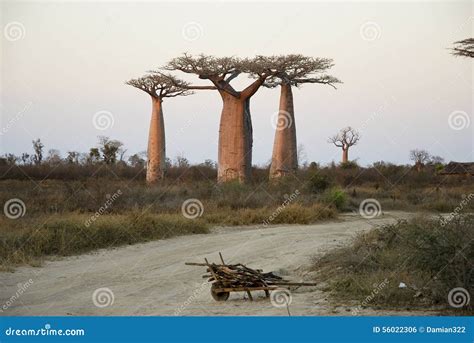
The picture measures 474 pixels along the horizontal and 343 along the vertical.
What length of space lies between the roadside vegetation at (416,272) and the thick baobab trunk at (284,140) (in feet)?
43.7

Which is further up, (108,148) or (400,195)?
(108,148)

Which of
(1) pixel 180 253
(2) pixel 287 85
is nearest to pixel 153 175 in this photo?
(2) pixel 287 85

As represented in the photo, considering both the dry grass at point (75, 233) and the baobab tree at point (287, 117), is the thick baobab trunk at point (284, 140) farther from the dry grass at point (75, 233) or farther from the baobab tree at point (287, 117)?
the dry grass at point (75, 233)

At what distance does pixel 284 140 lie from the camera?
65.8ft

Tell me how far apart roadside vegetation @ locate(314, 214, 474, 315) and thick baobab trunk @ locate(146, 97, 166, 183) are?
1654 cm

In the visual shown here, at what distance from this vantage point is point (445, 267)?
538cm

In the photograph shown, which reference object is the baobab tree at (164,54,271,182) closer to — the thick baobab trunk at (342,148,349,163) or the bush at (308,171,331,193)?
the bush at (308,171,331,193)

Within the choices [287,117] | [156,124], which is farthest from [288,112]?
[156,124]

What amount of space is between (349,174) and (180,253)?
1770 centimetres

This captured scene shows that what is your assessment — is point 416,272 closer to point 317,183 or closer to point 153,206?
point 153,206

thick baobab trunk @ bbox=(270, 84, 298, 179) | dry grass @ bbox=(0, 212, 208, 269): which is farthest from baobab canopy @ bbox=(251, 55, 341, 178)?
dry grass @ bbox=(0, 212, 208, 269)

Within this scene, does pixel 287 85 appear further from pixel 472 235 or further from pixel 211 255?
pixel 472 235

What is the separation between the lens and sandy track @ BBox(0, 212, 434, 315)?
565 centimetres

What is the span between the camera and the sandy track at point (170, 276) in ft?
18.5
